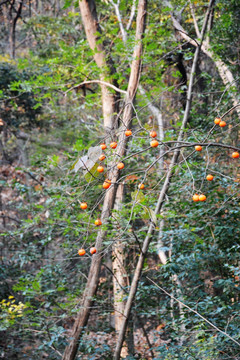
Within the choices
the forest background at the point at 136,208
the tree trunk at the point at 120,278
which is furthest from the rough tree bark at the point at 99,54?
the tree trunk at the point at 120,278

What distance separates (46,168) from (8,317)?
1.44 m

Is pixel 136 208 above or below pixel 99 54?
below

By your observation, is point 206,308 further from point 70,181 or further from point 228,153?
point 228,153

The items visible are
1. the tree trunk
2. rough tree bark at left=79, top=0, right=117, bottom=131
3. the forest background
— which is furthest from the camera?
rough tree bark at left=79, top=0, right=117, bottom=131

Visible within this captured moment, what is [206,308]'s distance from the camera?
7.65 feet

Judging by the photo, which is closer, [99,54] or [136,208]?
[136,208]

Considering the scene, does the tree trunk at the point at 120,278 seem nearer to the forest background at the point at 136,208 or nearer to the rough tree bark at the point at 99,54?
the forest background at the point at 136,208

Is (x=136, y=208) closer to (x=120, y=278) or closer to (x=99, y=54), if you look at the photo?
(x=120, y=278)

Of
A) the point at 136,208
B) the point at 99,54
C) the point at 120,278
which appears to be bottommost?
the point at 120,278

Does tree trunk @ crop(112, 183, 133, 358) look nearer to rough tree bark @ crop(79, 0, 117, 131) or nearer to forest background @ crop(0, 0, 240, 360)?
forest background @ crop(0, 0, 240, 360)

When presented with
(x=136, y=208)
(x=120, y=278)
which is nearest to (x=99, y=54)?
(x=136, y=208)

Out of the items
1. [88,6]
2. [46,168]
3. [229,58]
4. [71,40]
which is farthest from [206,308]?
[71,40]

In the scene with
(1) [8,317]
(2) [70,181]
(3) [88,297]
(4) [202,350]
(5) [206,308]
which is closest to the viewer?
(4) [202,350]

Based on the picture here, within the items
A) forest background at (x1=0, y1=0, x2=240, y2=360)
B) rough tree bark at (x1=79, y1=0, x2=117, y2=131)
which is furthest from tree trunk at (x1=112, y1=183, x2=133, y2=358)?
rough tree bark at (x1=79, y1=0, x2=117, y2=131)
